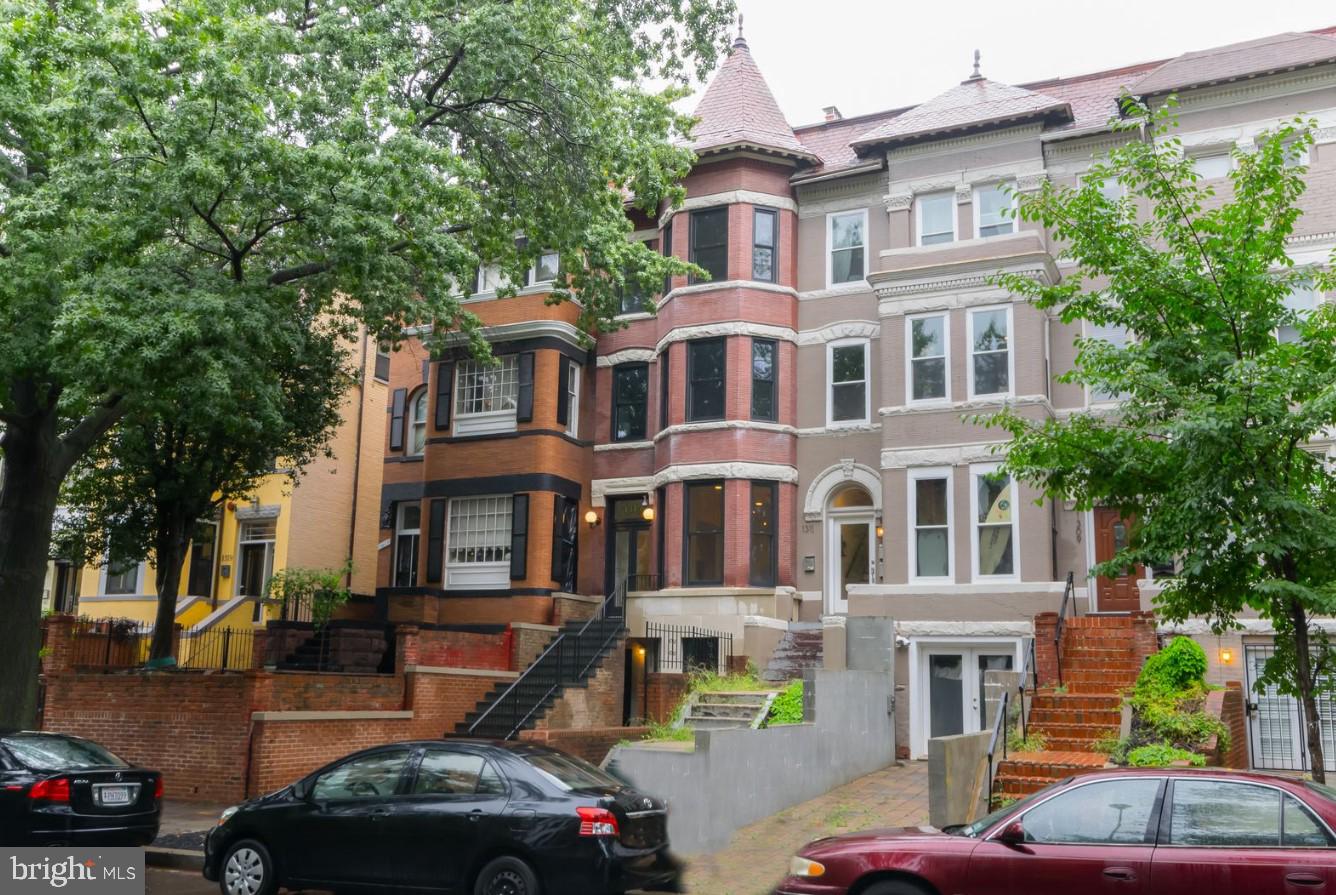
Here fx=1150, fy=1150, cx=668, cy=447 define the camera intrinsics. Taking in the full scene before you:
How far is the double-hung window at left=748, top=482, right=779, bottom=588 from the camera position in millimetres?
24062

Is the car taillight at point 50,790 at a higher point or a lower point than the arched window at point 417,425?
lower

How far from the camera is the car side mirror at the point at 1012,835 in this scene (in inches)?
321

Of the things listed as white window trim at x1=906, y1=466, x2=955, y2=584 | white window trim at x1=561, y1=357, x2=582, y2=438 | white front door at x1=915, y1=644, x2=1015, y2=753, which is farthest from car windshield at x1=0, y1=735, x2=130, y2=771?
white window trim at x1=561, y1=357, x2=582, y2=438

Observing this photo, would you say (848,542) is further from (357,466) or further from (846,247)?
(357,466)

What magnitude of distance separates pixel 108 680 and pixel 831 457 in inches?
564

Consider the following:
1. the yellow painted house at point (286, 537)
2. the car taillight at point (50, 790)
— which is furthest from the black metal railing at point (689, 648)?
the car taillight at point (50, 790)

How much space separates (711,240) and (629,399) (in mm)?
4240

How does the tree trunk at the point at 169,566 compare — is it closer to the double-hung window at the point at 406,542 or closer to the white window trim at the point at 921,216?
the double-hung window at the point at 406,542

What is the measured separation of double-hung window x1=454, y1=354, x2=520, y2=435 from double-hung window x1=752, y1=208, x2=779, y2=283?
586 centimetres

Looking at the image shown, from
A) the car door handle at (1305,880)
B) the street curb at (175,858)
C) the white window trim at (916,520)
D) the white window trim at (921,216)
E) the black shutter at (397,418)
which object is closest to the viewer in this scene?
the car door handle at (1305,880)

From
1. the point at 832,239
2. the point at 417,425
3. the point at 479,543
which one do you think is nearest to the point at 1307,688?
the point at 832,239

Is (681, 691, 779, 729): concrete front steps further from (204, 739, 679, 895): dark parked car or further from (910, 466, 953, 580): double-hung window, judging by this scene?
(204, 739, 679, 895): dark parked car

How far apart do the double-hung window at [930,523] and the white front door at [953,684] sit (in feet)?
4.87

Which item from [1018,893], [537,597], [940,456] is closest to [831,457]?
[940,456]
